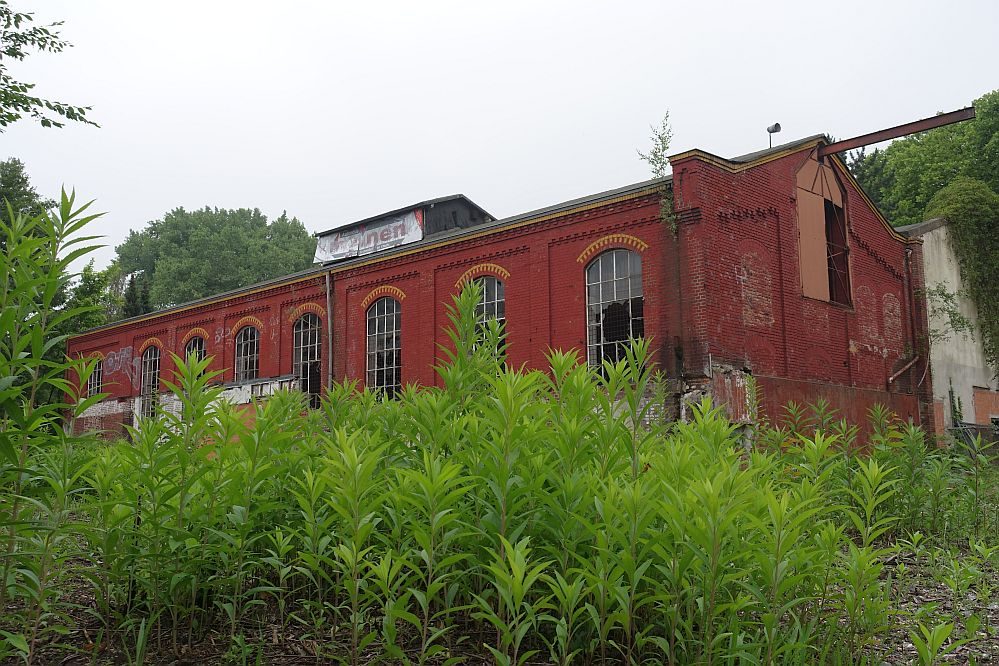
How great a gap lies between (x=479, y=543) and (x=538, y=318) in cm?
1460

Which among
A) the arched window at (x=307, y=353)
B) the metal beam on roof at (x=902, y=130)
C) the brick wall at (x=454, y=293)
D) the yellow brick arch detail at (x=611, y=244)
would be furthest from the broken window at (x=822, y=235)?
the arched window at (x=307, y=353)

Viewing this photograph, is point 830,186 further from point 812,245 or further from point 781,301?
point 781,301

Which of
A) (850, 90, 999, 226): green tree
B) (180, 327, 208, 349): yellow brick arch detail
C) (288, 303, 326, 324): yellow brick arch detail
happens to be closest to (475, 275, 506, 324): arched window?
(288, 303, 326, 324): yellow brick arch detail

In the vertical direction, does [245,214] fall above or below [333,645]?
above

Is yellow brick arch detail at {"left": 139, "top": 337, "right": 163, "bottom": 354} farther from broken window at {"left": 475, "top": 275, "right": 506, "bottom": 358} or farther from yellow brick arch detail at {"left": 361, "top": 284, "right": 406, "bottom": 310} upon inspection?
broken window at {"left": 475, "top": 275, "right": 506, "bottom": 358}

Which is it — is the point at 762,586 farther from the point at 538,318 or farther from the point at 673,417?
the point at 538,318

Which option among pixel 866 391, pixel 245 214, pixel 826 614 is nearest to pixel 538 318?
pixel 866 391

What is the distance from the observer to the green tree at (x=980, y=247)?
23906 millimetres

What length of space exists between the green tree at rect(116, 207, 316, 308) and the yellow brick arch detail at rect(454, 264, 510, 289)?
40.0 m

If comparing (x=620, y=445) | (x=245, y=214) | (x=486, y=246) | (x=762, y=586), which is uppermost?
(x=245, y=214)

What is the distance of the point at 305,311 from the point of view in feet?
78.6

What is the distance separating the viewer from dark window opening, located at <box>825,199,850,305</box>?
1886cm

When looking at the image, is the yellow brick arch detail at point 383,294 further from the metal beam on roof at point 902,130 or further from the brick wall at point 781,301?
the metal beam on roof at point 902,130

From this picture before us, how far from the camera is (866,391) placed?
693 inches
